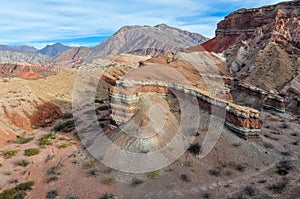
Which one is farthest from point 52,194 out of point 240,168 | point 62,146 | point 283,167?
point 283,167

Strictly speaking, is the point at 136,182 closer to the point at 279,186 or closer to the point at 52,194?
the point at 52,194

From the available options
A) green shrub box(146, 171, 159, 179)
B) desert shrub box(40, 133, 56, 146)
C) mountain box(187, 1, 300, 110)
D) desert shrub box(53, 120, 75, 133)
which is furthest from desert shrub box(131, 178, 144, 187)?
mountain box(187, 1, 300, 110)

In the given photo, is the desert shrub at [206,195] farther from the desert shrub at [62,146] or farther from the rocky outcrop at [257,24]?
the rocky outcrop at [257,24]

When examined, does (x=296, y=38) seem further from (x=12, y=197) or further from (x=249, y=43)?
(x=12, y=197)

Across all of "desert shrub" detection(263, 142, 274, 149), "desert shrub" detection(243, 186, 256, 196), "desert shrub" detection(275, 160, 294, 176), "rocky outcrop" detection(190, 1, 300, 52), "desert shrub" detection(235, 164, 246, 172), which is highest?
"rocky outcrop" detection(190, 1, 300, 52)

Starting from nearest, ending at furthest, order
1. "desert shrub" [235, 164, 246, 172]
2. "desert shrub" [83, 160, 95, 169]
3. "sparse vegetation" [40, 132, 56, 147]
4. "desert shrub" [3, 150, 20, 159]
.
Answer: "desert shrub" [235, 164, 246, 172] < "desert shrub" [83, 160, 95, 169] < "desert shrub" [3, 150, 20, 159] < "sparse vegetation" [40, 132, 56, 147]

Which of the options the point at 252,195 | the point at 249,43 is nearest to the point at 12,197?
the point at 252,195

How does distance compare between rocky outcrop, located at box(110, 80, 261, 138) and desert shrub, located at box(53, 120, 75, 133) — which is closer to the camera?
rocky outcrop, located at box(110, 80, 261, 138)

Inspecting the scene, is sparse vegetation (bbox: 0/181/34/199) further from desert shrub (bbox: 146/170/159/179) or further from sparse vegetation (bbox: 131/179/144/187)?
desert shrub (bbox: 146/170/159/179)
